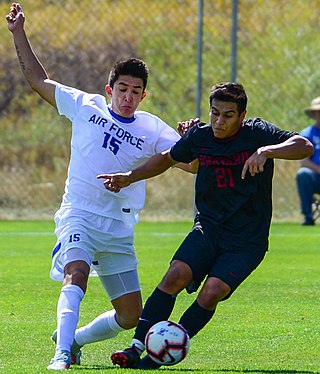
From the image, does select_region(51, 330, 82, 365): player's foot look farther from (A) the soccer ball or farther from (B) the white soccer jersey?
(B) the white soccer jersey

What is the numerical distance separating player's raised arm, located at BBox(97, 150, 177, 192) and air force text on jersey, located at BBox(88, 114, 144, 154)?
25cm

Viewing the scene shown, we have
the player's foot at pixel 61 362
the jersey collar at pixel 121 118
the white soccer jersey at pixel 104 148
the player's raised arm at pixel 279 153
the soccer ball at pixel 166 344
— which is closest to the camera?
the player's foot at pixel 61 362

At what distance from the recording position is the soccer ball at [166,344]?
5.92m

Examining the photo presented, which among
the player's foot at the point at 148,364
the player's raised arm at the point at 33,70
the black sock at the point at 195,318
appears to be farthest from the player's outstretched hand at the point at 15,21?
the player's foot at the point at 148,364

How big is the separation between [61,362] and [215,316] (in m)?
2.57

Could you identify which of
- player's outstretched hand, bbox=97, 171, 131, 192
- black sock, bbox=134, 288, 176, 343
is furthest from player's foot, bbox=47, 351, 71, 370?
player's outstretched hand, bbox=97, 171, 131, 192

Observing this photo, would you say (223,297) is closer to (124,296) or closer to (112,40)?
(124,296)

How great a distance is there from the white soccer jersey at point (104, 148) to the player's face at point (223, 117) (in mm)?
580

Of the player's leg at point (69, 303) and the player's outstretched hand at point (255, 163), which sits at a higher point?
the player's outstretched hand at point (255, 163)

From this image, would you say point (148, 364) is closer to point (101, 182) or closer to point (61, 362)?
point (61, 362)

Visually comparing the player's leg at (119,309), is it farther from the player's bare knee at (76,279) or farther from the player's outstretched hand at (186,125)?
the player's outstretched hand at (186,125)

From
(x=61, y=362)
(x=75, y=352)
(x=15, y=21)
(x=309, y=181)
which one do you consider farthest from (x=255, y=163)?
(x=309, y=181)

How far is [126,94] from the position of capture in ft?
22.2

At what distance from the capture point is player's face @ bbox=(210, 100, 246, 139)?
6.33 metres
